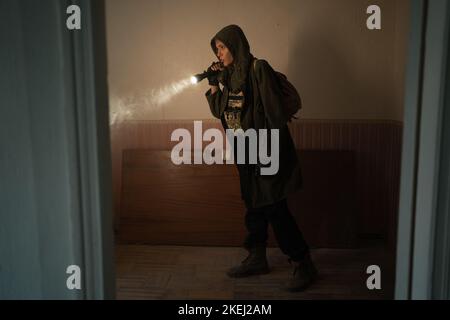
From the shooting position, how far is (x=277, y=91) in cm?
200

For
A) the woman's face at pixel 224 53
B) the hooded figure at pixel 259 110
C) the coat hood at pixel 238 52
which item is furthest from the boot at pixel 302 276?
the woman's face at pixel 224 53

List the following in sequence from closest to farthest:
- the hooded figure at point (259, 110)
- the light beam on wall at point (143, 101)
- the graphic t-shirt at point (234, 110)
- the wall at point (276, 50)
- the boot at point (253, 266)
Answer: the hooded figure at point (259, 110), the graphic t-shirt at point (234, 110), the boot at point (253, 266), the wall at point (276, 50), the light beam on wall at point (143, 101)

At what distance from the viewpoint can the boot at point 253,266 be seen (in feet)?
7.26

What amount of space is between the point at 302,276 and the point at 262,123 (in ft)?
2.77

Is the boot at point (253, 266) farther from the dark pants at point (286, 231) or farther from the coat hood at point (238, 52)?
the coat hood at point (238, 52)

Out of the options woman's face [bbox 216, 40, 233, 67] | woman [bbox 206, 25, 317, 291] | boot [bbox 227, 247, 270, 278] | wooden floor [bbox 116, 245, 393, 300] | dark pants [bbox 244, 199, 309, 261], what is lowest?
wooden floor [bbox 116, 245, 393, 300]

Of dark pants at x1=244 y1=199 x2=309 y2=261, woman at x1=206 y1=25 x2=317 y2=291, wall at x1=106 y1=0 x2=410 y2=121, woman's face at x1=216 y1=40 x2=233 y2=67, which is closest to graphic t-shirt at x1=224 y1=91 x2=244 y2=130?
woman at x1=206 y1=25 x2=317 y2=291

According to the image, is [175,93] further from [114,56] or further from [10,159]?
[10,159]

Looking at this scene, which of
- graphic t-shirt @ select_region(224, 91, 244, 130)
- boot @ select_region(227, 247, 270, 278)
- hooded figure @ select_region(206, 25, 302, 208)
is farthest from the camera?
boot @ select_region(227, 247, 270, 278)

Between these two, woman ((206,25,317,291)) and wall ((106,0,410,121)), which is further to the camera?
wall ((106,0,410,121))

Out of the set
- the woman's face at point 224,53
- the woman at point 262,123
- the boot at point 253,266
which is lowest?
the boot at point 253,266

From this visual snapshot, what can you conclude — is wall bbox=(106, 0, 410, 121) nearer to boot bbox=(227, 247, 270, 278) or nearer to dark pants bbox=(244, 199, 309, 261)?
dark pants bbox=(244, 199, 309, 261)

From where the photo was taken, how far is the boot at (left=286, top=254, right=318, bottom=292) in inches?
80.0

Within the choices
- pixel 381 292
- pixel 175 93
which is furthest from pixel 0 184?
pixel 175 93
